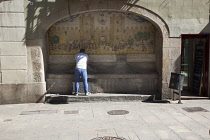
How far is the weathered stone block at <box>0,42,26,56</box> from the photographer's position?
997 cm

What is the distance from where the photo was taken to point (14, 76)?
1015 cm

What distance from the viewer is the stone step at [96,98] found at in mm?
10406

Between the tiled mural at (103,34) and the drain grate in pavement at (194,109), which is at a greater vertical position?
the tiled mural at (103,34)

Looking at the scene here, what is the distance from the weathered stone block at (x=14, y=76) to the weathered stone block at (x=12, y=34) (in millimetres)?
1184

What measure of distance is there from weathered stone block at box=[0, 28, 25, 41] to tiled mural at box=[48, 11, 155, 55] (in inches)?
49.9

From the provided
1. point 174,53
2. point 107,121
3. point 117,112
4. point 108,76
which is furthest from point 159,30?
point 107,121

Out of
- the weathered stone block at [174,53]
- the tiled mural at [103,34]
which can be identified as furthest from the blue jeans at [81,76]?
the weathered stone block at [174,53]

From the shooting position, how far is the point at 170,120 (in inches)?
307

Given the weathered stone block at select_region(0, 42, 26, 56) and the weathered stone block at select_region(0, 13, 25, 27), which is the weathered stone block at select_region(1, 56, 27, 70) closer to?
the weathered stone block at select_region(0, 42, 26, 56)

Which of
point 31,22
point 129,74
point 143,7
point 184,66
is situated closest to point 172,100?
point 129,74

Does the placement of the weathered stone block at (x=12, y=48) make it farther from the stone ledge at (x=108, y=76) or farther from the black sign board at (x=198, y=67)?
the black sign board at (x=198, y=67)

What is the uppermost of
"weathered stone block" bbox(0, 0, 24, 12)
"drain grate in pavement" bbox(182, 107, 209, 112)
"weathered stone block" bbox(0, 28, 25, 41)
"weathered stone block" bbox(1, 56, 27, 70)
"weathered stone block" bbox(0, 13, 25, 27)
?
"weathered stone block" bbox(0, 0, 24, 12)

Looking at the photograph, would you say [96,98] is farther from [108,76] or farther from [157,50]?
[157,50]

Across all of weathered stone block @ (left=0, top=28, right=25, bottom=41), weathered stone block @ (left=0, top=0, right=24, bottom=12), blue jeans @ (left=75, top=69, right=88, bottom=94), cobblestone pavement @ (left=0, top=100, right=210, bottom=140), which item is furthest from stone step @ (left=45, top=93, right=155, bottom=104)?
weathered stone block @ (left=0, top=0, right=24, bottom=12)
